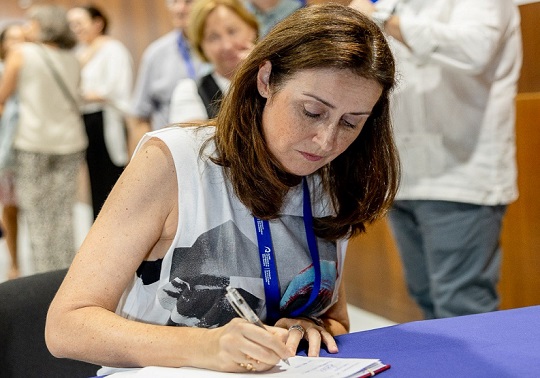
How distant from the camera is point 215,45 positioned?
10.2ft

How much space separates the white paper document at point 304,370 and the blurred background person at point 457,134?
1.31 metres

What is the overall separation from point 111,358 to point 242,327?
11.8 inches

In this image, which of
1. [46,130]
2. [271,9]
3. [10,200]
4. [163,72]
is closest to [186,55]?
[163,72]

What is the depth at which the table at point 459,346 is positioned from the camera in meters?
1.25

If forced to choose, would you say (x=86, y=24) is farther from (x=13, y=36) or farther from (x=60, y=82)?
(x=60, y=82)

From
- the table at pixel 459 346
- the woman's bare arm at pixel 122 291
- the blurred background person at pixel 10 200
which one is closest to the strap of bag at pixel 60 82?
the blurred background person at pixel 10 200

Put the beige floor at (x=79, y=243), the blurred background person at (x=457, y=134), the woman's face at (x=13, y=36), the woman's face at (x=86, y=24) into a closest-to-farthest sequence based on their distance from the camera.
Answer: the blurred background person at (x=457, y=134) < the beige floor at (x=79, y=243) < the woman's face at (x=13, y=36) < the woman's face at (x=86, y=24)

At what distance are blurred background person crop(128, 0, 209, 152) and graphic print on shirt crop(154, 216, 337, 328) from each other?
251 centimetres

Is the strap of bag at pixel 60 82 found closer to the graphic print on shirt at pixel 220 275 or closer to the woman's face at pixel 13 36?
the woman's face at pixel 13 36

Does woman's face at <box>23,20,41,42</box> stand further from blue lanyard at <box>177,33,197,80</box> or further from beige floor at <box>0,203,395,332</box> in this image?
beige floor at <box>0,203,395,332</box>

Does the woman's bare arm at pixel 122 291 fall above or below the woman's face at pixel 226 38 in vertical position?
below

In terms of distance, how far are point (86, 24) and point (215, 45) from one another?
2.98 m

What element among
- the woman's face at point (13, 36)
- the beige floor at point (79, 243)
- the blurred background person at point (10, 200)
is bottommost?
the beige floor at point (79, 243)

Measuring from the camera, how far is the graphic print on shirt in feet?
5.03
